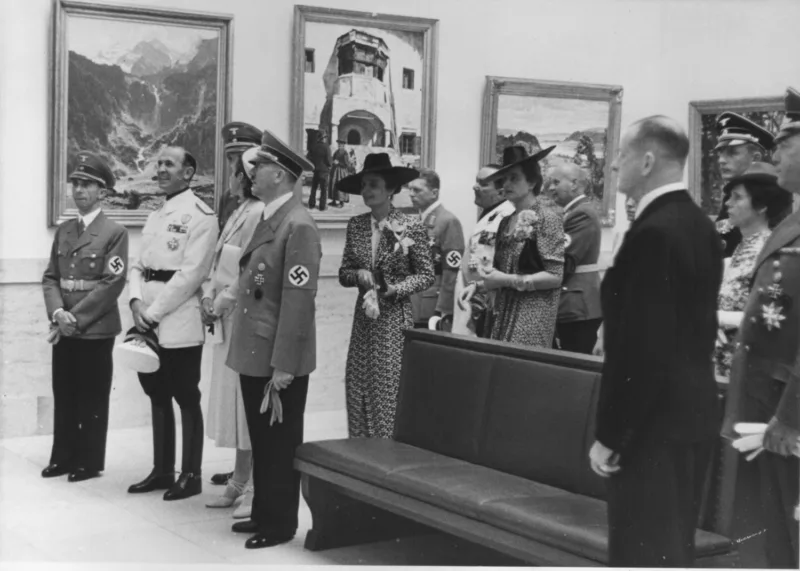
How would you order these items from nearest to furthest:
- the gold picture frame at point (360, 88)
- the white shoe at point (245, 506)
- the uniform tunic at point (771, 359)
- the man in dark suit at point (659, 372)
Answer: the man in dark suit at point (659, 372) → the uniform tunic at point (771, 359) → the white shoe at point (245, 506) → the gold picture frame at point (360, 88)

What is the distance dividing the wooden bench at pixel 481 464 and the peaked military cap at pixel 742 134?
4.26 feet

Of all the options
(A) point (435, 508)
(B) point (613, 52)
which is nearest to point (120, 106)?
(B) point (613, 52)

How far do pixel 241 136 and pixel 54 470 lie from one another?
191 centimetres

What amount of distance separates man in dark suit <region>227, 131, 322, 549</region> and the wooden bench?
12cm

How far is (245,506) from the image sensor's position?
534 centimetres

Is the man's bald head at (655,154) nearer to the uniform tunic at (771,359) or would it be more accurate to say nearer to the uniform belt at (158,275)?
the uniform tunic at (771,359)

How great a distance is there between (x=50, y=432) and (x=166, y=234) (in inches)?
44.9

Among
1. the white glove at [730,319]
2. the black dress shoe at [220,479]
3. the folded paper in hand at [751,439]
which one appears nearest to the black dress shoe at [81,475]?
the black dress shoe at [220,479]

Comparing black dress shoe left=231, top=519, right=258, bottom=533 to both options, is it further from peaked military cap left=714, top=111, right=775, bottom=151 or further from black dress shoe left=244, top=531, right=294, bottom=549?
peaked military cap left=714, top=111, right=775, bottom=151

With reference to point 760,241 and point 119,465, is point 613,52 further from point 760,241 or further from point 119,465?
point 119,465

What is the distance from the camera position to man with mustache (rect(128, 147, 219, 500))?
18.5ft

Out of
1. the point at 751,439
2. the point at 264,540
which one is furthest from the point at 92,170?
the point at 751,439

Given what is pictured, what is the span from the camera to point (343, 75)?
6832 millimetres

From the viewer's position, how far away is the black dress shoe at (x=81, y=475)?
565 cm
